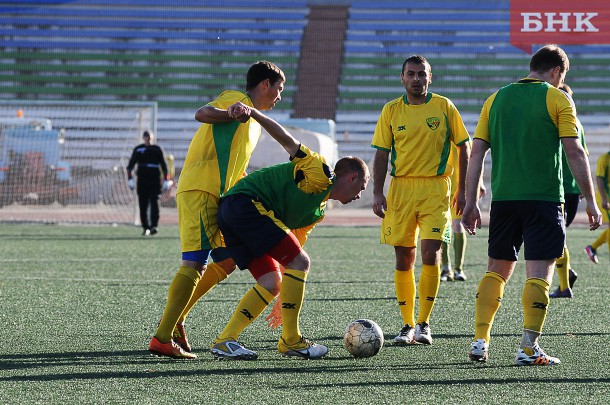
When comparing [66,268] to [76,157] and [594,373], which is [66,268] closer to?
[594,373]

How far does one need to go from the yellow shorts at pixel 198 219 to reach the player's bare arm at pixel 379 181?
1.36 metres

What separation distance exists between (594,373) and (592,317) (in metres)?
2.45

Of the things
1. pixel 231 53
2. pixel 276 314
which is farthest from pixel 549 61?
pixel 231 53

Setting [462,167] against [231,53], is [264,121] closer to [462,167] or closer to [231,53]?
[462,167]

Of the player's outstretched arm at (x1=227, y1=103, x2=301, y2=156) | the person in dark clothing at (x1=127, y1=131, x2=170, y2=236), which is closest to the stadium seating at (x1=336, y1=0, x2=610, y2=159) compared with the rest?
the person in dark clothing at (x1=127, y1=131, x2=170, y2=236)

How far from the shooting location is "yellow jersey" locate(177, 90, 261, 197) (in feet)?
18.0

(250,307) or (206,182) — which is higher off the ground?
(206,182)

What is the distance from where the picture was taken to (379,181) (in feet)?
21.8

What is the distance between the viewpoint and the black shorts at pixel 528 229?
534 centimetres

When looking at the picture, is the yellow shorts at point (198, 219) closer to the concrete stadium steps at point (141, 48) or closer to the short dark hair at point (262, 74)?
the short dark hair at point (262, 74)

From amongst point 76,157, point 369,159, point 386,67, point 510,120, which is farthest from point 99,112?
point 510,120

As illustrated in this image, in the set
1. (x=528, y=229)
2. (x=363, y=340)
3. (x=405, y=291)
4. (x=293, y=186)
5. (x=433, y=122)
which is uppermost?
(x=433, y=122)

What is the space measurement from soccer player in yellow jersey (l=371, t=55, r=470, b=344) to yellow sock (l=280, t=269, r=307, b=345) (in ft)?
3.47

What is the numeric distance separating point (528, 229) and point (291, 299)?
4.35 feet
